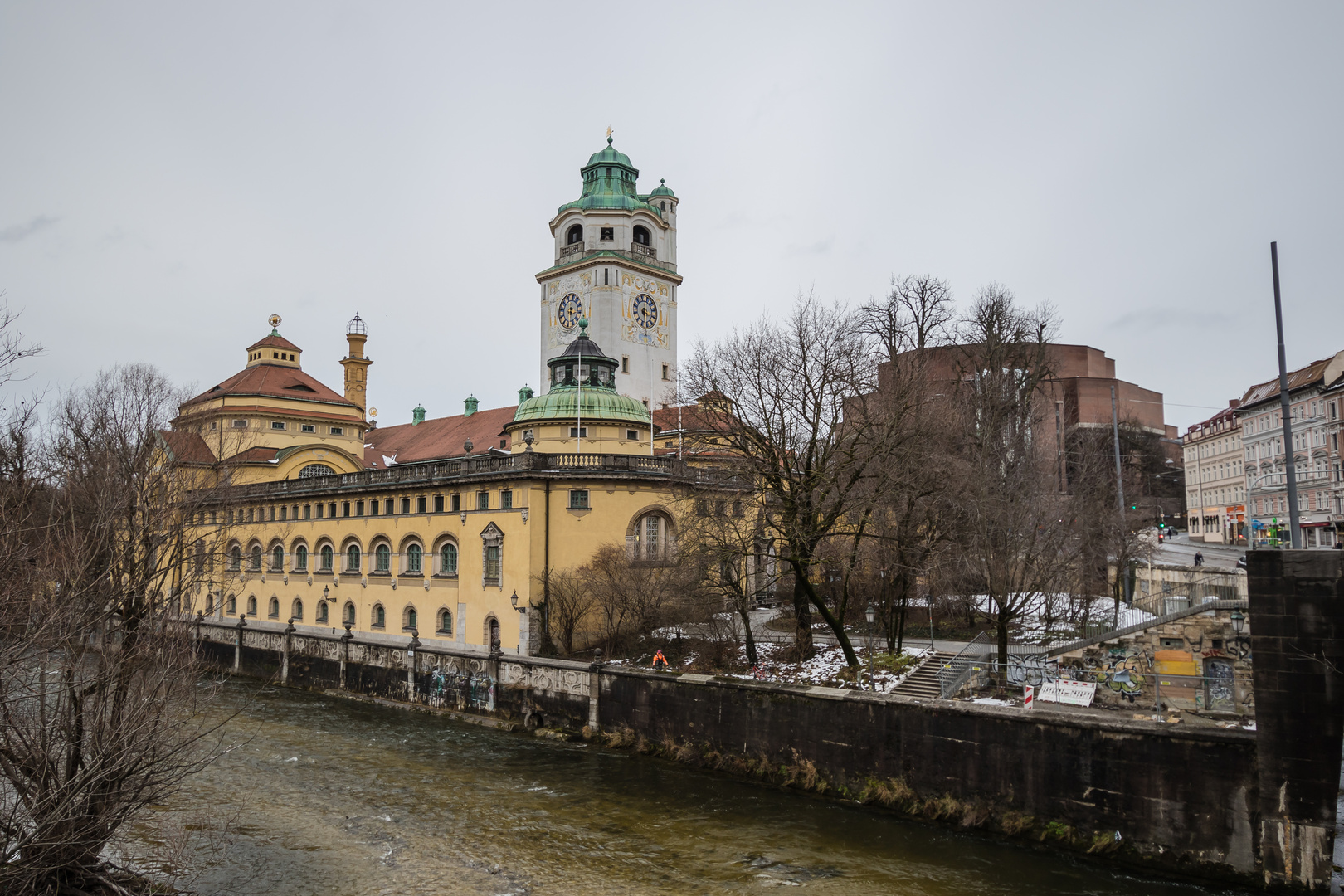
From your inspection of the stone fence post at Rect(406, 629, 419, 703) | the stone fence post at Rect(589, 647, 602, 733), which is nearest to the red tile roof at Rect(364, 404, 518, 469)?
the stone fence post at Rect(406, 629, 419, 703)

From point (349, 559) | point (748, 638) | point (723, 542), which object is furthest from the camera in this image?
point (349, 559)

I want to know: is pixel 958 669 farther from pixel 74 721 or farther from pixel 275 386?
pixel 275 386

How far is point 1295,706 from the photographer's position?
1603 centimetres

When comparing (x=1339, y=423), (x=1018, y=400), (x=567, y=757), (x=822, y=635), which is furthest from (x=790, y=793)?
(x=1339, y=423)

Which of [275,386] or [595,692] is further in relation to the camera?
[275,386]

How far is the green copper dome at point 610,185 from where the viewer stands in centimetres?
6203

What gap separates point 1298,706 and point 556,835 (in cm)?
1430

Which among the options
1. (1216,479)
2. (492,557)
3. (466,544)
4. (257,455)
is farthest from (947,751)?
(1216,479)

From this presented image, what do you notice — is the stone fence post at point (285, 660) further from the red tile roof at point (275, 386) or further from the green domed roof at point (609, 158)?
the green domed roof at point (609, 158)

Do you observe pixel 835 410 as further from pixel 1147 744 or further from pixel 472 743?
pixel 472 743

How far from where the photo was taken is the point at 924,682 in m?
25.0

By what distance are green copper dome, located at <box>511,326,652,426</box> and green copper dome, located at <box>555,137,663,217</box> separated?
19.8 metres

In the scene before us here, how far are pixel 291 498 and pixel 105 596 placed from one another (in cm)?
3306

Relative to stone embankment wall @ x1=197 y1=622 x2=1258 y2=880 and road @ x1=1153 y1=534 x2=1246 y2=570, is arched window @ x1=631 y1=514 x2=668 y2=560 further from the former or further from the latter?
road @ x1=1153 y1=534 x2=1246 y2=570
